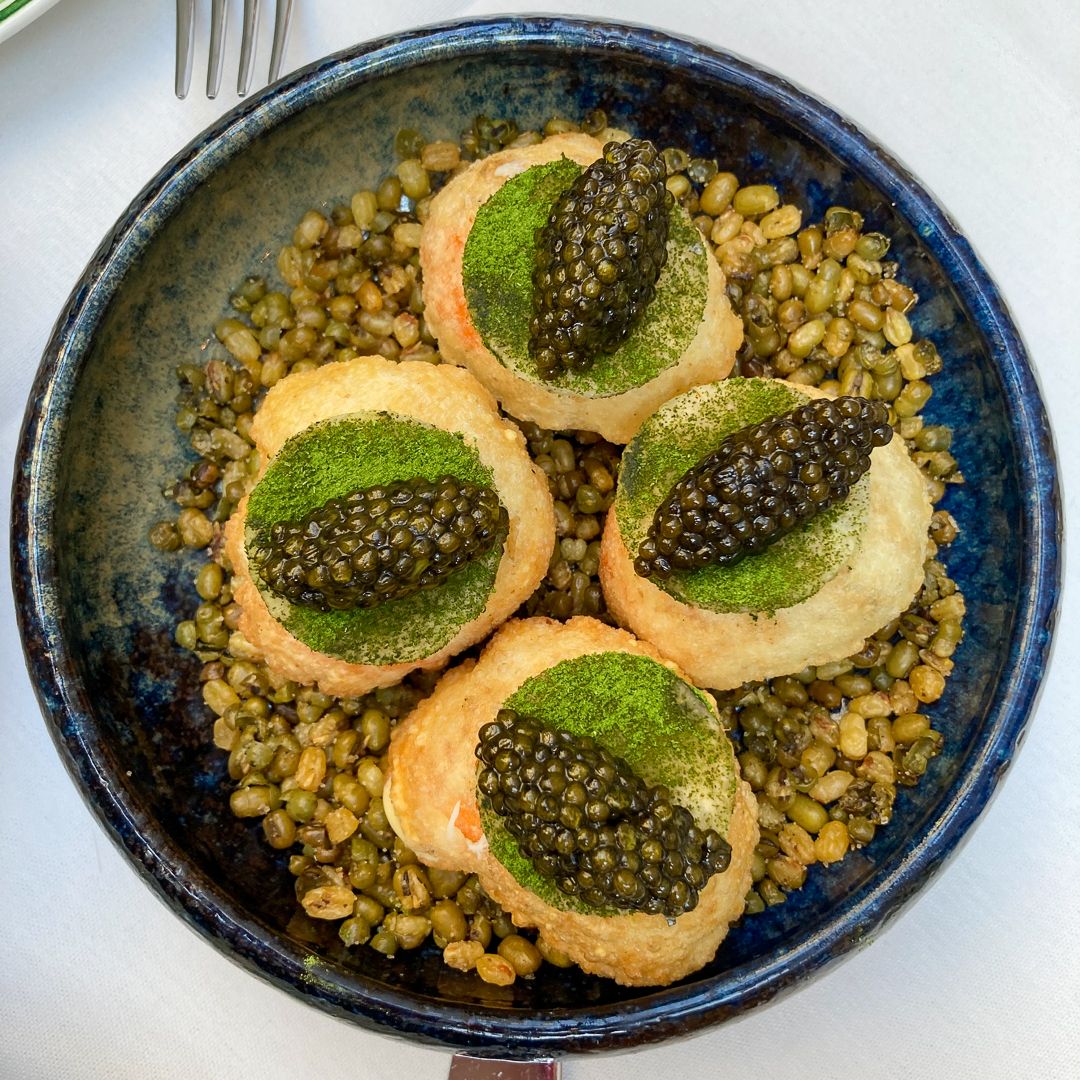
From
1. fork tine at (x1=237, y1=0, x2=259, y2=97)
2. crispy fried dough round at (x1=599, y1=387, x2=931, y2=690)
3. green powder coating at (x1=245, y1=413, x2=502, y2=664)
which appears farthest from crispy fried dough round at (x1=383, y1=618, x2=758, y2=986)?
fork tine at (x1=237, y1=0, x2=259, y2=97)

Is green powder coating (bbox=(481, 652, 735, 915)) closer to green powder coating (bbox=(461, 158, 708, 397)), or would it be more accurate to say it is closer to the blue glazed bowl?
the blue glazed bowl

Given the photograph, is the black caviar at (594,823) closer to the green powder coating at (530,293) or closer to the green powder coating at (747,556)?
the green powder coating at (747,556)

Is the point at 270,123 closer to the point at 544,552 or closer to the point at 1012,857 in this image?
the point at 544,552

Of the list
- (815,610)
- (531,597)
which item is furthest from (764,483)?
(531,597)

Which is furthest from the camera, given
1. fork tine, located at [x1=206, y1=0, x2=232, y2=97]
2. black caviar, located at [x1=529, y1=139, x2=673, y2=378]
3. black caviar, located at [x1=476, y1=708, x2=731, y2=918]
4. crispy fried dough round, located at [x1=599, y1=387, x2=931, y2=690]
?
fork tine, located at [x1=206, y1=0, x2=232, y2=97]

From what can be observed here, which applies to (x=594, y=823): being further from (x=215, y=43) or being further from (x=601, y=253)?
(x=215, y=43)

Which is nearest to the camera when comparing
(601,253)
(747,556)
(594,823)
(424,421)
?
(594,823)

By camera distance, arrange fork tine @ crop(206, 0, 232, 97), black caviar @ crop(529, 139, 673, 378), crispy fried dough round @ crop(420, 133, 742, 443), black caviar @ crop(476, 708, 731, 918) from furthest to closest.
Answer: fork tine @ crop(206, 0, 232, 97), crispy fried dough round @ crop(420, 133, 742, 443), black caviar @ crop(529, 139, 673, 378), black caviar @ crop(476, 708, 731, 918)
